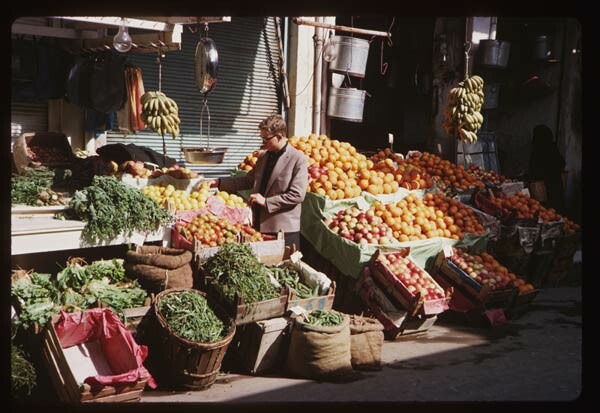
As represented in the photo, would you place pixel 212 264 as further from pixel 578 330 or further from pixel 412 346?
pixel 578 330

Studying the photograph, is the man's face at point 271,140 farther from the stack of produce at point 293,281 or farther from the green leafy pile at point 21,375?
the green leafy pile at point 21,375

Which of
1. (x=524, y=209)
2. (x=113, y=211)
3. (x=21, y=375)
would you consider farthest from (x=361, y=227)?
(x=21, y=375)

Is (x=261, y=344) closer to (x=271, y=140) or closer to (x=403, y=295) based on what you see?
(x=403, y=295)

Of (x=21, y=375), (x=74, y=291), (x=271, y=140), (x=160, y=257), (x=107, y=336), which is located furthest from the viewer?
(x=271, y=140)

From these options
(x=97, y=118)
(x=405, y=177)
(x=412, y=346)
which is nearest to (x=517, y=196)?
(x=405, y=177)

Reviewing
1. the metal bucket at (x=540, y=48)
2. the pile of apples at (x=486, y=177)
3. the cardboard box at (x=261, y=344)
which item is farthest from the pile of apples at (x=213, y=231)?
the metal bucket at (x=540, y=48)

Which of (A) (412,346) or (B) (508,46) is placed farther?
(B) (508,46)

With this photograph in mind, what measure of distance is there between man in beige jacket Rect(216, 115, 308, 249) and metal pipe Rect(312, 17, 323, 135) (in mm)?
3558

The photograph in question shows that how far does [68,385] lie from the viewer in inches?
187

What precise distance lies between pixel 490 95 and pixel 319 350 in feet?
27.4

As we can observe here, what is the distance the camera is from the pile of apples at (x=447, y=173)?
926 centimetres

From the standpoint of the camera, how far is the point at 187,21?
7.79 meters

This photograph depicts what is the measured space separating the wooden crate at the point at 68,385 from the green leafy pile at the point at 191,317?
570mm

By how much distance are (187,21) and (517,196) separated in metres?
5.17
